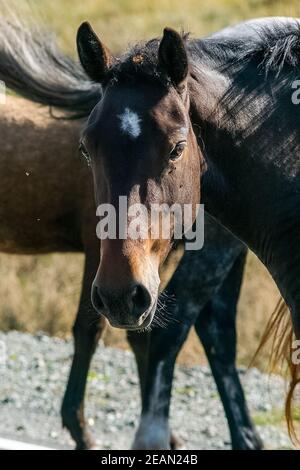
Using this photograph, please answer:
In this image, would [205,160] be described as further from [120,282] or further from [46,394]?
[46,394]

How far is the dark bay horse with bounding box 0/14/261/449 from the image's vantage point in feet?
21.0

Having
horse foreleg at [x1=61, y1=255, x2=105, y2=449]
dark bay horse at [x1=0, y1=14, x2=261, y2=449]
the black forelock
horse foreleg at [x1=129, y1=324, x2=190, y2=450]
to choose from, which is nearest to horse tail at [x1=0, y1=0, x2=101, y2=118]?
dark bay horse at [x1=0, y1=14, x2=261, y2=449]

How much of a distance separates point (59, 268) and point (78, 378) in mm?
3286

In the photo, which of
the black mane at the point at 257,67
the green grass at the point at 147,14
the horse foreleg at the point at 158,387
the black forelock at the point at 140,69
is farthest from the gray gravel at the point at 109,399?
the green grass at the point at 147,14

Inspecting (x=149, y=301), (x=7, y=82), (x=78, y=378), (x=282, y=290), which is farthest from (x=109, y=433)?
(x=149, y=301)

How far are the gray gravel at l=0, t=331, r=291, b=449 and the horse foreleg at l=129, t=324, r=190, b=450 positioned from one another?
0.54 metres

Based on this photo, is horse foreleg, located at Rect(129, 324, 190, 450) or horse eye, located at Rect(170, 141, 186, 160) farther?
horse foreleg, located at Rect(129, 324, 190, 450)

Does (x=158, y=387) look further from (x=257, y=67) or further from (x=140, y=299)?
(x=140, y=299)

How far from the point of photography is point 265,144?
4312mm

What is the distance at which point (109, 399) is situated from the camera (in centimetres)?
767

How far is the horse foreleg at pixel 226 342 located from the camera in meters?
6.86

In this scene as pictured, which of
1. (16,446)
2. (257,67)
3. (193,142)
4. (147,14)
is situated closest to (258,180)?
(193,142)

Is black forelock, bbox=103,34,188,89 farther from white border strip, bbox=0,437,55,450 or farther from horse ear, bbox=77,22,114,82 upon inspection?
white border strip, bbox=0,437,55,450

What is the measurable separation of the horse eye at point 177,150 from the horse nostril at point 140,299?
512mm
